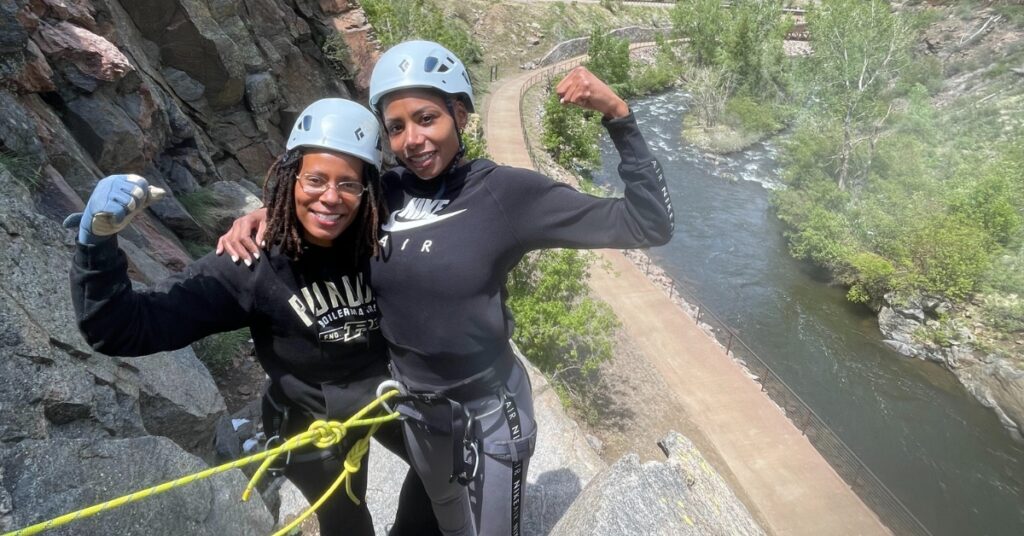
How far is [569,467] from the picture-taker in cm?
550

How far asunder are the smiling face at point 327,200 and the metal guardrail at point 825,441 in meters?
12.4

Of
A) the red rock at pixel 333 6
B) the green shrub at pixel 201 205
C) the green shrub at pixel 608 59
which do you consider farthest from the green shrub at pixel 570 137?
the green shrub at pixel 201 205

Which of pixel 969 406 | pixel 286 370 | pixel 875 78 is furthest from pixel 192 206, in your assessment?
pixel 875 78

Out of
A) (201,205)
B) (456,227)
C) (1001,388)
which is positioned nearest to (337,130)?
(456,227)

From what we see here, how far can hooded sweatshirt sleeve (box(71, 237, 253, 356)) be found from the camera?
6.17 feet

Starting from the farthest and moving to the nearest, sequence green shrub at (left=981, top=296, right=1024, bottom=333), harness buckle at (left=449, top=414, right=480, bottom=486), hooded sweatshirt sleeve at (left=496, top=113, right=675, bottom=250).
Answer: green shrub at (left=981, top=296, right=1024, bottom=333)
harness buckle at (left=449, top=414, right=480, bottom=486)
hooded sweatshirt sleeve at (left=496, top=113, right=675, bottom=250)

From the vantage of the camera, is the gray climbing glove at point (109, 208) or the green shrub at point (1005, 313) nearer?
the gray climbing glove at point (109, 208)

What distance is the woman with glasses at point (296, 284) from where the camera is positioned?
74.8 inches

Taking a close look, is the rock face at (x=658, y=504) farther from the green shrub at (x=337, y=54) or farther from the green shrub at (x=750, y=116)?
the green shrub at (x=750, y=116)

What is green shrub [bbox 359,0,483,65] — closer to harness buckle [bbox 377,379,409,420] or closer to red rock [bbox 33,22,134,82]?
red rock [bbox 33,22,134,82]

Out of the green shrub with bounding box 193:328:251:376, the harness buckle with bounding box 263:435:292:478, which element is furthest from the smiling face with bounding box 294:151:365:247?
the green shrub with bounding box 193:328:251:376

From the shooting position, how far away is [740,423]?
41.5ft

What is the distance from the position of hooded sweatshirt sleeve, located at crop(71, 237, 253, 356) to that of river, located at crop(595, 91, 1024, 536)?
14.5m

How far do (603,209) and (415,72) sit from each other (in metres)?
0.91
